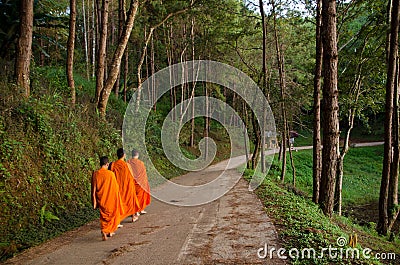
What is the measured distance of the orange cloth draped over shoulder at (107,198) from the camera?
22.5 feet

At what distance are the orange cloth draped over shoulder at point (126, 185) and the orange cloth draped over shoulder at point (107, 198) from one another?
1.03m

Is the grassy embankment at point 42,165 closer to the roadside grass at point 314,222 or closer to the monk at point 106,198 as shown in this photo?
the monk at point 106,198

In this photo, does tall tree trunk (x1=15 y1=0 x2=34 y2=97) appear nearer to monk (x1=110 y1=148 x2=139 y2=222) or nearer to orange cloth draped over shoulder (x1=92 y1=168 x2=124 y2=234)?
monk (x1=110 y1=148 x2=139 y2=222)

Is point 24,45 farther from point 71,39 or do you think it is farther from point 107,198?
point 107,198

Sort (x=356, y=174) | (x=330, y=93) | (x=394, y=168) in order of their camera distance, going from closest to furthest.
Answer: (x=330, y=93) < (x=394, y=168) < (x=356, y=174)

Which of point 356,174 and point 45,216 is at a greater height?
point 45,216

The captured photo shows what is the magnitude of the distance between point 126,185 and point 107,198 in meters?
1.37

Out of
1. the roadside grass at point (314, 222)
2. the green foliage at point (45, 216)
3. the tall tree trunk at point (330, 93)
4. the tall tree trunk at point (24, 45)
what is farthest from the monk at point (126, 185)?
the tall tree trunk at point (330, 93)

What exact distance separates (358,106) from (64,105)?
36.5ft

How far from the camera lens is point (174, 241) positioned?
604 cm

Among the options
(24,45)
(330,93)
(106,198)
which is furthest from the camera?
(24,45)

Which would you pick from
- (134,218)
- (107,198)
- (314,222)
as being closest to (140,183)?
(134,218)

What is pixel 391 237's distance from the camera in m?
11.5

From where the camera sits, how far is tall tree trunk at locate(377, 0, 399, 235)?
33.9ft
